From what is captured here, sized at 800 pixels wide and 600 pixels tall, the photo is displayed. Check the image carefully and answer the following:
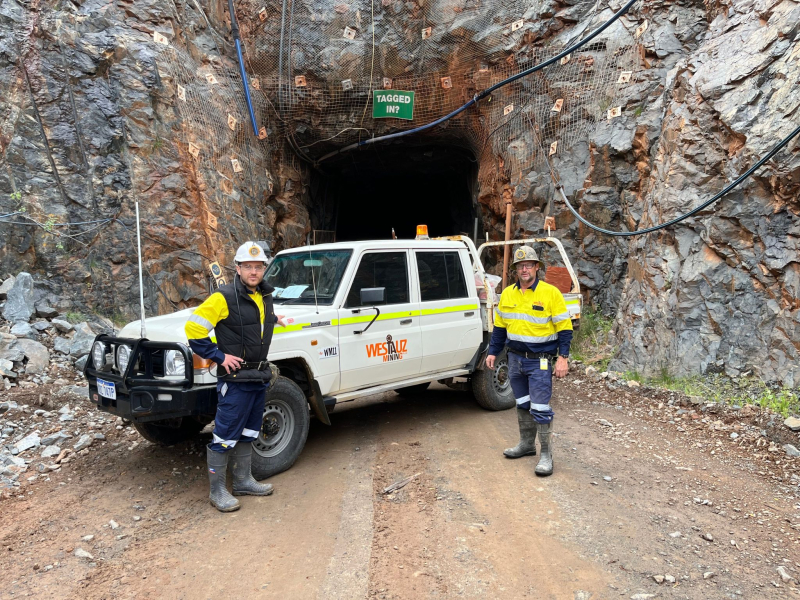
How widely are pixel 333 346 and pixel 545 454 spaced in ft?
6.63

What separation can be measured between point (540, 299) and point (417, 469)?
1.79 m

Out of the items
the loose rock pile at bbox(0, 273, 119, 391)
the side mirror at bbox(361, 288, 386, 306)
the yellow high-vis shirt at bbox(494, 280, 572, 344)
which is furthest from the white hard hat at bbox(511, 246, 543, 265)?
the loose rock pile at bbox(0, 273, 119, 391)

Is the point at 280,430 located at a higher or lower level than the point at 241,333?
lower

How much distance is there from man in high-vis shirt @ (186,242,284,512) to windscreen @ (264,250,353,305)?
38.7 inches

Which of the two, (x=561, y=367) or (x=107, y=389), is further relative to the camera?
(x=561, y=367)

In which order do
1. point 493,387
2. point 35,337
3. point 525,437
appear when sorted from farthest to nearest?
1. point 35,337
2. point 493,387
3. point 525,437

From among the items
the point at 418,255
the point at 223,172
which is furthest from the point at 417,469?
the point at 223,172

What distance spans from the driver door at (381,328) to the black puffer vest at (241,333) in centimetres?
106

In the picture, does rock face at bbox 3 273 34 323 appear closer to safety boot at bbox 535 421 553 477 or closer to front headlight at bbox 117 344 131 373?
front headlight at bbox 117 344 131 373

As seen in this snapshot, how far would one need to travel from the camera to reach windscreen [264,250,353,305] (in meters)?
4.86

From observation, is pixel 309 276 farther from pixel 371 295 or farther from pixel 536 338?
pixel 536 338

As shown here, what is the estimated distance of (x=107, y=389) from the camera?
4.02 m

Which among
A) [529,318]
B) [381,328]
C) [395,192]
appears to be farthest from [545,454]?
[395,192]

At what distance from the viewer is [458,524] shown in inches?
138
